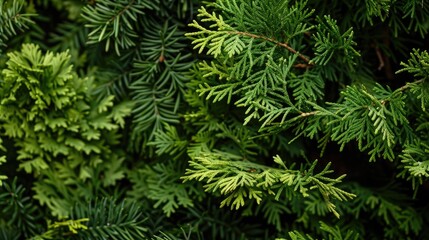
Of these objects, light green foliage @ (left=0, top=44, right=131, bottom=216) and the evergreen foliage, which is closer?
the evergreen foliage

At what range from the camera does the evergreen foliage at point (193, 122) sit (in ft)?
3.40

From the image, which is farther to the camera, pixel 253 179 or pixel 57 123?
pixel 57 123

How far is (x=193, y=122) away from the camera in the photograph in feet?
3.94

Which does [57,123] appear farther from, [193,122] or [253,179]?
[253,179]

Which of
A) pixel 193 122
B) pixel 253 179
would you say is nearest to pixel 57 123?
pixel 193 122

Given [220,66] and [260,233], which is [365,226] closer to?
[260,233]

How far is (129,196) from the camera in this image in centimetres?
131

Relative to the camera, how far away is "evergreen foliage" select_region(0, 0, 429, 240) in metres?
1.04

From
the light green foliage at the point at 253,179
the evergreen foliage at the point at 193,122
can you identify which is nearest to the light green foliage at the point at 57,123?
the evergreen foliage at the point at 193,122

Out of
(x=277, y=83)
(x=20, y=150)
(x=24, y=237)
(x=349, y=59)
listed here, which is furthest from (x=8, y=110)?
(x=349, y=59)

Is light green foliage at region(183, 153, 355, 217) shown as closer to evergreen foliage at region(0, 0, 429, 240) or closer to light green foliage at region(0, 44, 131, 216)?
evergreen foliage at region(0, 0, 429, 240)

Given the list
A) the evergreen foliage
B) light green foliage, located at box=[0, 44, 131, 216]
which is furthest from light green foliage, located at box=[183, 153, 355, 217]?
light green foliage, located at box=[0, 44, 131, 216]

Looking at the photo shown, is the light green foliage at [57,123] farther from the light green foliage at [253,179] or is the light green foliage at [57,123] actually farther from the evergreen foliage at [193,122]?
the light green foliage at [253,179]

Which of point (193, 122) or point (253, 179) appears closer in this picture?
point (253, 179)
